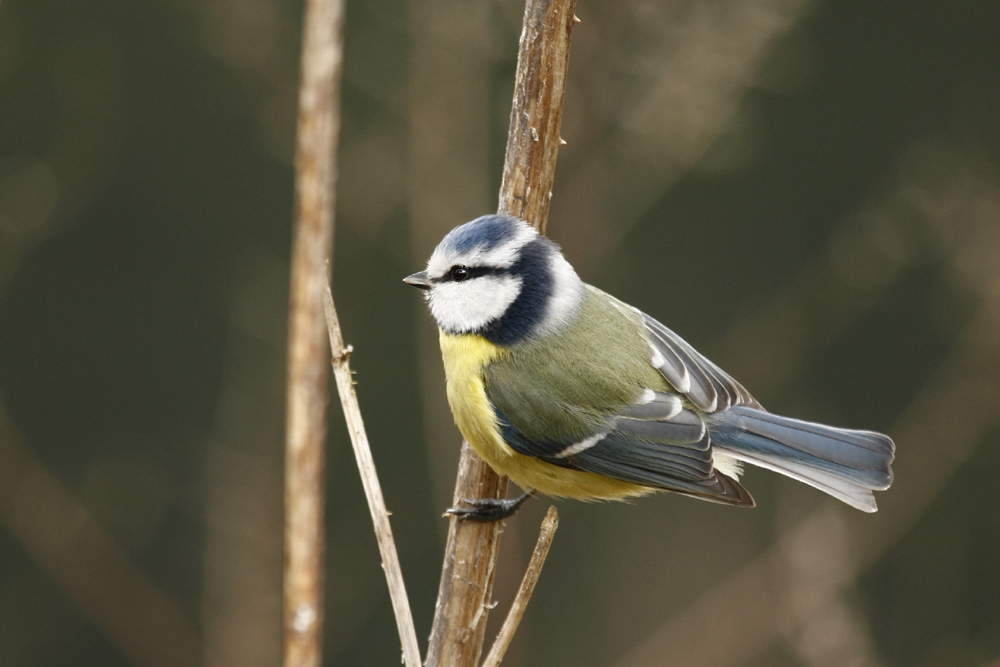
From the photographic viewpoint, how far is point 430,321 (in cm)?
254

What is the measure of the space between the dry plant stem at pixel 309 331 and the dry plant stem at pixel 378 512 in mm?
494

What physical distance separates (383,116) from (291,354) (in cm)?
228

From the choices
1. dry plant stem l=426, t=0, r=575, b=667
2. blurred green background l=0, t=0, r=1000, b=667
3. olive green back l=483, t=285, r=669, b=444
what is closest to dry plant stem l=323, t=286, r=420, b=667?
dry plant stem l=426, t=0, r=575, b=667

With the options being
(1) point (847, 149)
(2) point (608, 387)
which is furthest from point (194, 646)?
(1) point (847, 149)

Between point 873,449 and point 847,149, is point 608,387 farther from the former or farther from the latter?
point 847,149

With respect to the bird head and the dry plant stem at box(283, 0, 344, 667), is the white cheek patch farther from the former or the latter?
the dry plant stem at box(283, 0, 344, 667)

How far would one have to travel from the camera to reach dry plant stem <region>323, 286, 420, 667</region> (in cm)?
122

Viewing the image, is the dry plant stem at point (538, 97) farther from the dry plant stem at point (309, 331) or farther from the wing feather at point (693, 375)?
the dry plant stem at point (309, 331)

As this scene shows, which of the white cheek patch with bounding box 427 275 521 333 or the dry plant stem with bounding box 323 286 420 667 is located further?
the white cheek patch with bounding box 427 275 521 333

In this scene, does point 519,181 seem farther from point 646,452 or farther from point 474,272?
point 646,452

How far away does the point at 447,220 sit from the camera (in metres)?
2.55

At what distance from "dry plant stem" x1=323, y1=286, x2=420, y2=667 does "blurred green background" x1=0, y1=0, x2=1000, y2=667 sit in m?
0.89

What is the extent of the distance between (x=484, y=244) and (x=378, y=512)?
698 millimetres

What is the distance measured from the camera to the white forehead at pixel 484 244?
171cm
